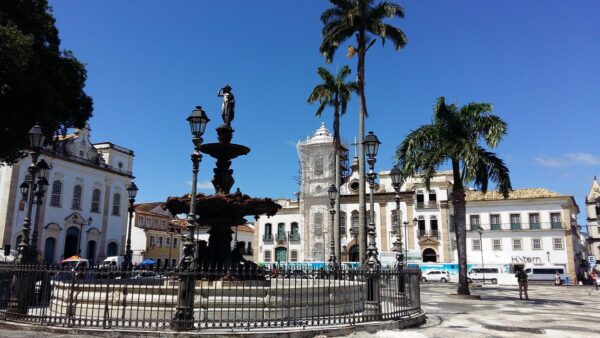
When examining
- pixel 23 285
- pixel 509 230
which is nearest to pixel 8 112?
pixel 23 285

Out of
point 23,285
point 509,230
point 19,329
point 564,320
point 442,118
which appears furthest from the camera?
point 509,230

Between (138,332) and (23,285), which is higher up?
(23,285)

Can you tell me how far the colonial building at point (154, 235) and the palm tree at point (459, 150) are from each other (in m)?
35.4

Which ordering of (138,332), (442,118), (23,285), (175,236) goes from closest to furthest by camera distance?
(138,332), (23,285), (442,118), (175,236)

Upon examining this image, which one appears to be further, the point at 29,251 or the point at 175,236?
the point at 175,236

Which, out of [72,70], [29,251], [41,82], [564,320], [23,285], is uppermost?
[72,70]

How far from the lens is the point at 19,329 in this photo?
31.4 ft

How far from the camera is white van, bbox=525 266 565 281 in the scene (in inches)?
1655

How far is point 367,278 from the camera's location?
11234 mm

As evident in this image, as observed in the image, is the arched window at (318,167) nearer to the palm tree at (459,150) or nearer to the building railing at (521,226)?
the building railing at (521,226)

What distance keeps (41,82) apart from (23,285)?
865 centimetres

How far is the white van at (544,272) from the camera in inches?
1655

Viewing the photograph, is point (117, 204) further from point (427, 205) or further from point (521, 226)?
point (521, 226)

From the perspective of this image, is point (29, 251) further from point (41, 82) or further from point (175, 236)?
point (175, 236)
